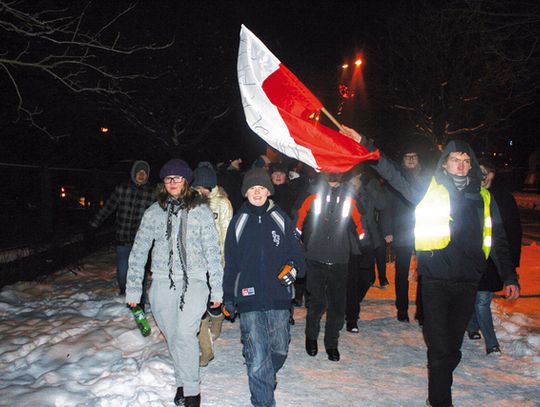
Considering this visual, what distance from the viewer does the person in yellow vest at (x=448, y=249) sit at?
4.19 m

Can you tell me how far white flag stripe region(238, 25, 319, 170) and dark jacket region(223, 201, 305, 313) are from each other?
0.80 meters

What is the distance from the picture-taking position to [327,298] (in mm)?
5762

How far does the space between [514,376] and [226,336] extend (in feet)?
10.7

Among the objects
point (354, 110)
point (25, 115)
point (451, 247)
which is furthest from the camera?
point (354, 110)

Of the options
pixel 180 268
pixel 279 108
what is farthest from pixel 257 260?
pixel 279 108

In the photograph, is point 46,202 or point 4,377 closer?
point 4,377

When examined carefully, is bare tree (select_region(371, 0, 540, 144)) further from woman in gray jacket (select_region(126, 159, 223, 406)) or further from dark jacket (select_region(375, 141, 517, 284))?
woman in gray jacket (select_region(126, 159, 223, 406))

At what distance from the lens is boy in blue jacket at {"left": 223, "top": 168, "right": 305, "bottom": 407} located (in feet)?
13.8

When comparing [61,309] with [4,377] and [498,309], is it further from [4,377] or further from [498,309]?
[498,309]

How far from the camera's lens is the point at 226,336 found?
631 centimetres

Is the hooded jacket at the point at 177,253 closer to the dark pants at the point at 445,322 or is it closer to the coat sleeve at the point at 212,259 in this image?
the coat sleeve at the point at 212,259

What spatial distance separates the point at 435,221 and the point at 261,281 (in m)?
1.55

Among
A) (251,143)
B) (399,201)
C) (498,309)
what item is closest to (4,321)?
(399,201)

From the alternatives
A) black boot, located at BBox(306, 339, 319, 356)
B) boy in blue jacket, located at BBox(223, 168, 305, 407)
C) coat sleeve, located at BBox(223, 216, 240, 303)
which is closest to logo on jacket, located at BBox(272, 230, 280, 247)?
boy in blue jacket, located at BBox(223, 168, 305, 407)
